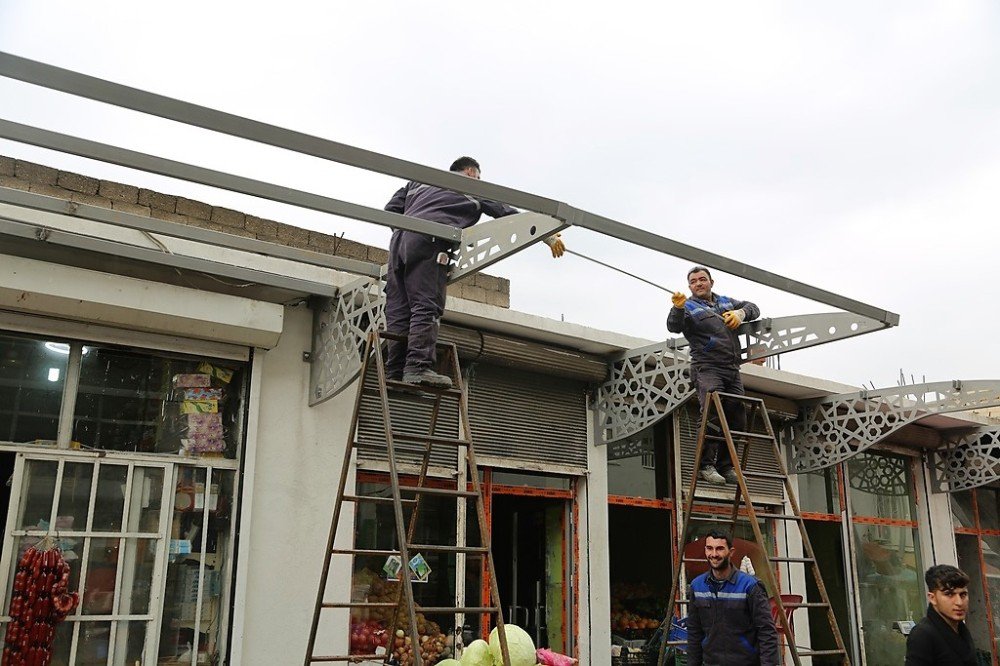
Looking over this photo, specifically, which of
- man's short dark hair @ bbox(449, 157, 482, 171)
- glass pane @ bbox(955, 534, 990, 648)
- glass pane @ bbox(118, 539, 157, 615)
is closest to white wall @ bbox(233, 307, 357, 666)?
glass pane @ bbox(118, 539, 157, 615)

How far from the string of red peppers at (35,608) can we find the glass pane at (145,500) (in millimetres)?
607

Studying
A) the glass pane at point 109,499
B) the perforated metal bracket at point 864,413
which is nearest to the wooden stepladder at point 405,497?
the glass pane at point 109,499

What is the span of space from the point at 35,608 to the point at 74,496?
77cm

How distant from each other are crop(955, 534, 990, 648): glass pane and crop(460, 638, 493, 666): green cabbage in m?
10.7

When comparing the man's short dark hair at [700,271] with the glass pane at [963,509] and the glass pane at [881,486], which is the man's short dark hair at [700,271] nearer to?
the glass pane at [881,486]

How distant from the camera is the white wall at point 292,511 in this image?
668 cm

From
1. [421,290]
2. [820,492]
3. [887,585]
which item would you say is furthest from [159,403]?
[887,585]

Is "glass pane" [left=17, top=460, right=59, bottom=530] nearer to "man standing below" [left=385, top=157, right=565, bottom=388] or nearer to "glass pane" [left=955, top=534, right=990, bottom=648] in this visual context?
"man standing below" [left=385, top=157, right=565, bottom=388]

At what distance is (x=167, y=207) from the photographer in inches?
279

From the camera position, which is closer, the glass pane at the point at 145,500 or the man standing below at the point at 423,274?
the man standing below at the point at 423,274

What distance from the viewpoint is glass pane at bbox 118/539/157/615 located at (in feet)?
20.3

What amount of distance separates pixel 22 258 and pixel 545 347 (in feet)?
15.0

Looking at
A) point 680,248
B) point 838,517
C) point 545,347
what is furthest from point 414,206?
point 838,517

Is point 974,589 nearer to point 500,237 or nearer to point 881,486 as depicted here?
point 881,486
